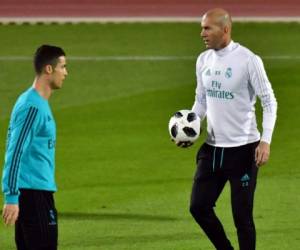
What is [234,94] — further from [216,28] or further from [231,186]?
[231,186]

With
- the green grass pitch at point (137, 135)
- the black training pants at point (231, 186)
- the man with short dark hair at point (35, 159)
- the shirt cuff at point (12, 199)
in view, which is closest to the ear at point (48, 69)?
the man with short dark hair at point (35, 159)

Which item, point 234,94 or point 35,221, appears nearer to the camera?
point 35,221

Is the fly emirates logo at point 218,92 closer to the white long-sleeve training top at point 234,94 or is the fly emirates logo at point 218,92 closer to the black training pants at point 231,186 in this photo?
the white long-sleeve training top at point 234,94

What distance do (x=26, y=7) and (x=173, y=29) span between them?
7051 millimetres

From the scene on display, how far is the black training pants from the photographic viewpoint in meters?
11.4

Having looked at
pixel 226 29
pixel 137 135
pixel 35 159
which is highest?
pixel 226 29

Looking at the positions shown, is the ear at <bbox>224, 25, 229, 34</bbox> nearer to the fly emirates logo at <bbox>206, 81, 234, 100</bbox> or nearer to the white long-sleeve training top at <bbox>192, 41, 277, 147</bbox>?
the white long-sleeve training top at <bbox>192, 41, 277, 147</bbox>

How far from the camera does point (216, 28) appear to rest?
11.4 meters

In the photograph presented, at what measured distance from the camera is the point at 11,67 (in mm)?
25750

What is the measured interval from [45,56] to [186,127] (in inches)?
96.7

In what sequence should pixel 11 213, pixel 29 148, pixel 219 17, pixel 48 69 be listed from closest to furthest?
pixel 11 213 → pixel 29 148 → pixel 48 69 → pixel 219 17

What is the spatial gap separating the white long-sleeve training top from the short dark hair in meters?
2.06

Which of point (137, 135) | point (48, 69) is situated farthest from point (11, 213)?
point (137, 135)

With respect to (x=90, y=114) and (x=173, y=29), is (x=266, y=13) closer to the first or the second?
(x=173, y=29)
